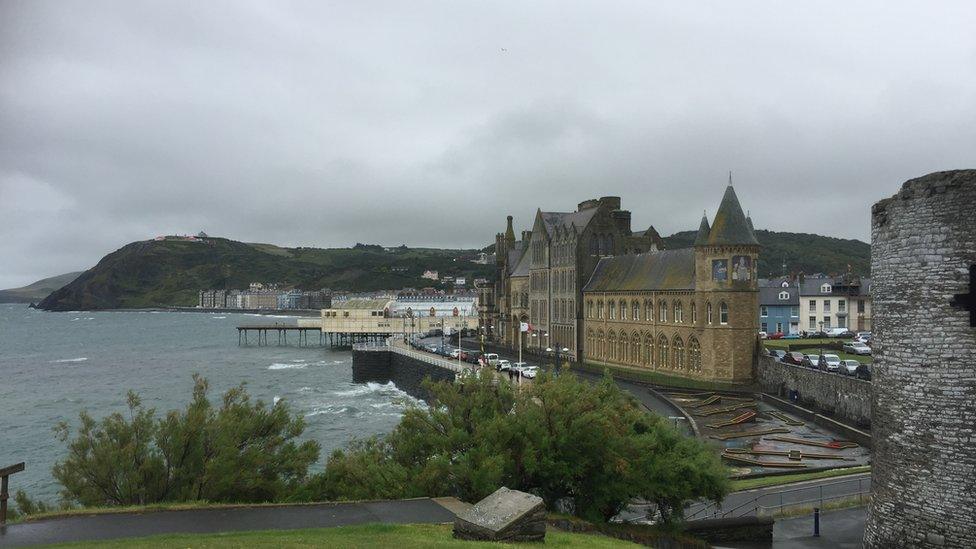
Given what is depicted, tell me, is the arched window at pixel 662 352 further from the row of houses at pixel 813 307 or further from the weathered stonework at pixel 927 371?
the weathered stonework at pixel 927 371

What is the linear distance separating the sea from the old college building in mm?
18659

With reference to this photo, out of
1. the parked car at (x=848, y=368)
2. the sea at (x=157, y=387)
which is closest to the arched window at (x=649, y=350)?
the parked car at (x=848, y=368)

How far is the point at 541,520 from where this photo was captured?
15.0m

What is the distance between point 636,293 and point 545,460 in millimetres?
46346

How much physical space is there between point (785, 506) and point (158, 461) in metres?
19.4

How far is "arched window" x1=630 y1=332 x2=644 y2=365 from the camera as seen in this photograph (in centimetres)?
6506

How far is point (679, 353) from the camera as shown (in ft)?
195

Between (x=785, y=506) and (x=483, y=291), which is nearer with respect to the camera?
(x=785, y=506)

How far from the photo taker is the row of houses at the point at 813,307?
86875 mm

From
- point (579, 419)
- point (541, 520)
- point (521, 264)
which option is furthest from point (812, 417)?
point (521, 264)

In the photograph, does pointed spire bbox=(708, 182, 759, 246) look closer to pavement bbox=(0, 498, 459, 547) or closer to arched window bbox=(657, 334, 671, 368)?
arched window bbox=(657, 334, 671, 368)

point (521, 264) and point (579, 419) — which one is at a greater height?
point (521, 264)

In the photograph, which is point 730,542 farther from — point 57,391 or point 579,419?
point 57,391

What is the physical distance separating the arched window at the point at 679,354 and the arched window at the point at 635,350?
16.8ft
